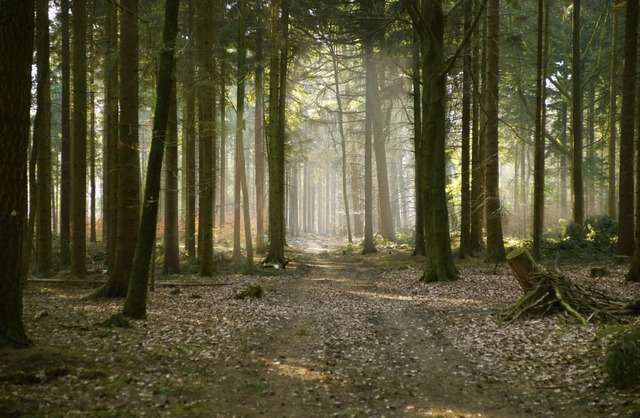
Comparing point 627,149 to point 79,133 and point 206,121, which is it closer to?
point 206,121

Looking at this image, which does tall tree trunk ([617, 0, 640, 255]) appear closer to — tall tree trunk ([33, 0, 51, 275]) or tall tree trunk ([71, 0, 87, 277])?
tall tree trunk ([71, 0, 87, 277])

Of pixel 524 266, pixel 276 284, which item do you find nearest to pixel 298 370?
pixel 524 266

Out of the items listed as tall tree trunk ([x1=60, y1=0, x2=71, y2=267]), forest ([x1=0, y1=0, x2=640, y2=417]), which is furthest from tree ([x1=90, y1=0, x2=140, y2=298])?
tall tree trunk ([x1=60, y1=0, x2=71, y2=267])

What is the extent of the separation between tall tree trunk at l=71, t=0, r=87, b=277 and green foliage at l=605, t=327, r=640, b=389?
12836mm

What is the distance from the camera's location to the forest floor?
16.5 feet

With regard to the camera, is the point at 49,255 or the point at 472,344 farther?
the point at 49,255

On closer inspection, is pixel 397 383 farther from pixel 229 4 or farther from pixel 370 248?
pixel 370 248

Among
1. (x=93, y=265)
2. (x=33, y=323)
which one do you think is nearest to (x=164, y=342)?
(x=33, y=323)

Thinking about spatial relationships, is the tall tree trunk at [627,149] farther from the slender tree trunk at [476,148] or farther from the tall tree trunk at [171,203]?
the tall tree trunk at [171,203]

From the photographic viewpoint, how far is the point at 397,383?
5969mm

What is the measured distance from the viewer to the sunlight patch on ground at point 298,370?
6164 millimetres

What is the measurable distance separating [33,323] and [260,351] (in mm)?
4080

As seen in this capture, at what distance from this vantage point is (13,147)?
227 inches

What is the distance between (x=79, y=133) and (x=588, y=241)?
1869 centimetres
